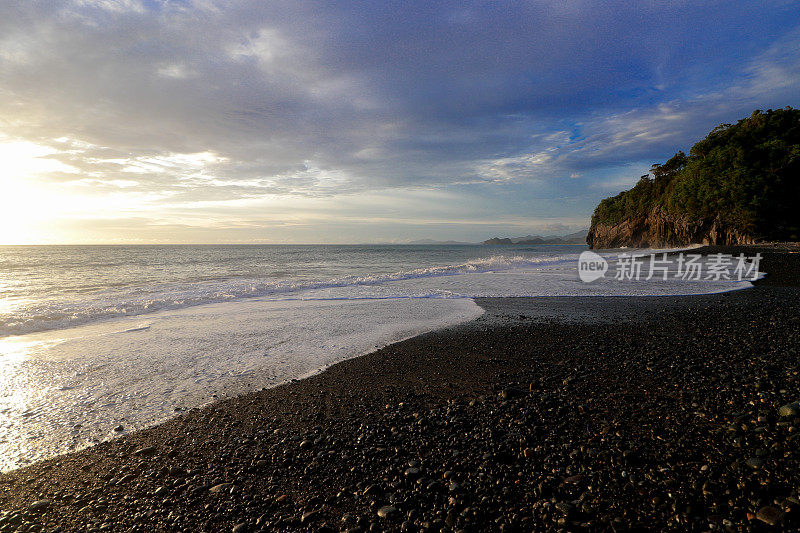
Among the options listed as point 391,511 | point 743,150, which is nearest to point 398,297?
point 391,511

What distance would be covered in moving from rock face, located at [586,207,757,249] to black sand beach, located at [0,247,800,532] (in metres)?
63.5

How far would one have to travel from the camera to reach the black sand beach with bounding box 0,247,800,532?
2760mm

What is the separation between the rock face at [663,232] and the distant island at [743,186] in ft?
0.53

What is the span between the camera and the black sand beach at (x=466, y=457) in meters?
2.76

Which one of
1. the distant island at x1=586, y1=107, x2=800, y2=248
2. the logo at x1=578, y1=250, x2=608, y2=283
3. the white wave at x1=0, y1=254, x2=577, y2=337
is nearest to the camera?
the white wave at x1=0, y1=254, x2=577, y2=337

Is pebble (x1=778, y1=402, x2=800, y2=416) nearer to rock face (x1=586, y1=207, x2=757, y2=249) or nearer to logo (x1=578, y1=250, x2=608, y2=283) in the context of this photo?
logo (x1=578, y1=250, x2=608, y2=283)

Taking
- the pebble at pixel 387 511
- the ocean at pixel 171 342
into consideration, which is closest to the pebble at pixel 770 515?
the pebble at pixel 387 511

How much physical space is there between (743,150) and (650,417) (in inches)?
2500

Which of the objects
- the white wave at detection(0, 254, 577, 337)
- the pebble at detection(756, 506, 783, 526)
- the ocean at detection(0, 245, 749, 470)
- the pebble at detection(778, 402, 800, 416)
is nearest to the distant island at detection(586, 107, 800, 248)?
the ocean at detection(0, 245, 749, 470)

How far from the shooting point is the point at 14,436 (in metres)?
4.29

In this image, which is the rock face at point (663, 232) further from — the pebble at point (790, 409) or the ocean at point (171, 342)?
the pebble at point (790, 409)

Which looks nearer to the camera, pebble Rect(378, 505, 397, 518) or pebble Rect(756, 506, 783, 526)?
pebble Rect(756, 506, 783, 526)

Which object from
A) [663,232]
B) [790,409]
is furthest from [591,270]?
[663,232]

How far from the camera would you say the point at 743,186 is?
44531 millimetres
